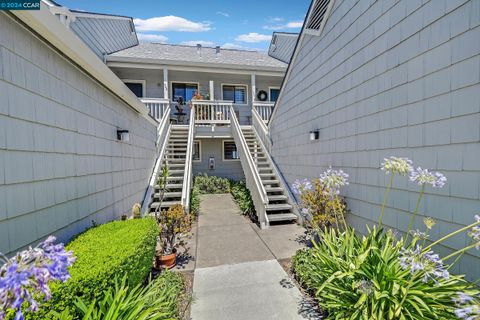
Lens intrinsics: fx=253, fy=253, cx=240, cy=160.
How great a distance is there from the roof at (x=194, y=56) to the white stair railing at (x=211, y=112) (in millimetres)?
1934

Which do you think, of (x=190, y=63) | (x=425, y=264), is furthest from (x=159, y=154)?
(x=425, y=264)

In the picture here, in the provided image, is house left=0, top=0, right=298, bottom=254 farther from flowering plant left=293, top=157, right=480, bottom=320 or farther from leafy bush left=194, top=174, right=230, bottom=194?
flowering plant left=293, top=157, right=480, bottom=320

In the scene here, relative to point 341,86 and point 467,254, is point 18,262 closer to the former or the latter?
point 467,254

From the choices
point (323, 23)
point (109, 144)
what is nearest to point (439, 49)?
point (323, 23)

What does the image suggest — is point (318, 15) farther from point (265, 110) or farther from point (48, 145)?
point (48, 145)

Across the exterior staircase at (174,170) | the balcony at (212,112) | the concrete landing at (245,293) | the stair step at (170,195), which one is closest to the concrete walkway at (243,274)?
the concrete landing at (245,293)

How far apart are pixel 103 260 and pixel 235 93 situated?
39.7 ft

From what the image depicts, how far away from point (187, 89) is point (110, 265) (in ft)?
38.3

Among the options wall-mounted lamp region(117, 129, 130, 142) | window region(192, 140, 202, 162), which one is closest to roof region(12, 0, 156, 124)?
wall-mounted lamp region(117, 129, 130, 142)

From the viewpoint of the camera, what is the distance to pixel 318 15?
5668mm

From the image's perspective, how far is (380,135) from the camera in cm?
385

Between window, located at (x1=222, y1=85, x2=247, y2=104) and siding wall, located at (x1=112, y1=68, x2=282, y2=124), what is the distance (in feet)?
0.87

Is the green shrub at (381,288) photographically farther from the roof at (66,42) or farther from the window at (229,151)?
the window at (229,151)

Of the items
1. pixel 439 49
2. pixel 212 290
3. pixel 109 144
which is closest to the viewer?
pixel 439 49
